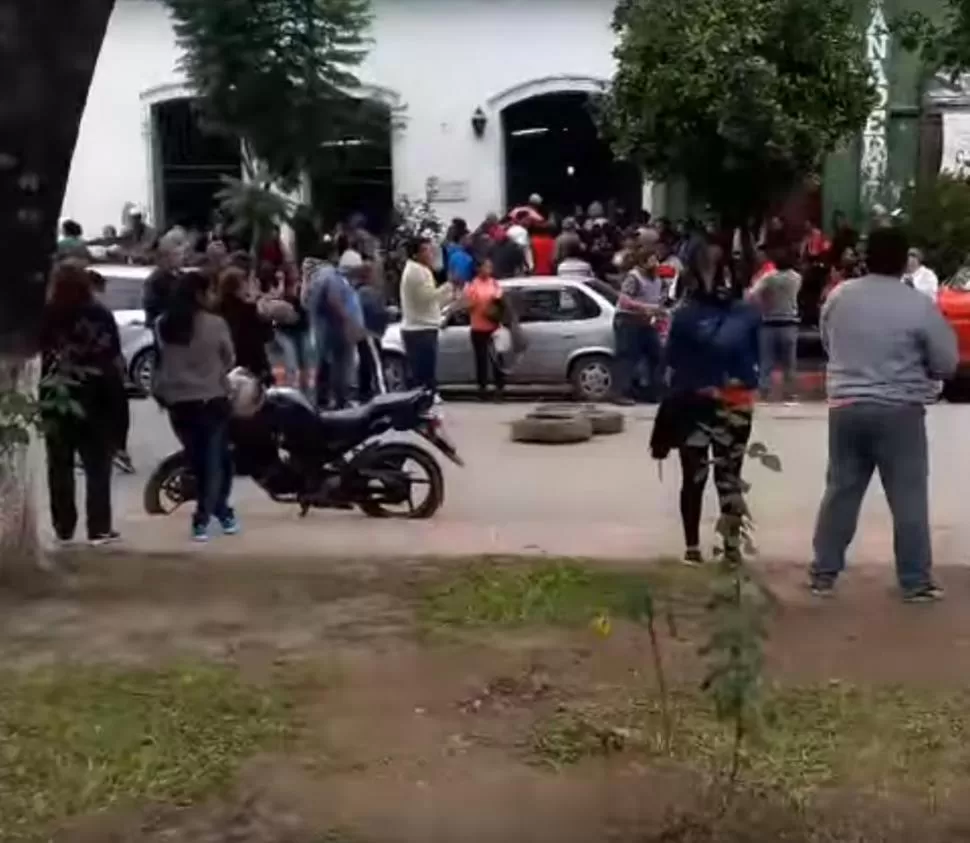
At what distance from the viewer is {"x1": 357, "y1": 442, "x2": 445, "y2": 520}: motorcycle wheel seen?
10.9 meters

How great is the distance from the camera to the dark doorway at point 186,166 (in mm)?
29312

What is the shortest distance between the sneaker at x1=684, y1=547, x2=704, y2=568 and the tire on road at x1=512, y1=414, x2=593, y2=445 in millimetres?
4860

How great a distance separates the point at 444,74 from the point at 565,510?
18119mm

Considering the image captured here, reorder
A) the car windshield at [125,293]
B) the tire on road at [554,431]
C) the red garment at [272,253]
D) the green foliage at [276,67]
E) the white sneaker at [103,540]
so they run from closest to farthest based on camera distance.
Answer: the white sneaker at [103,540] < the tire on road at [554,431] < the car windshield at [125,293] < the red garment at [272,253] < the green foliage at [276,67]

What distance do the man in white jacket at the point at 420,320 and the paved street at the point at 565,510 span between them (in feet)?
4.96

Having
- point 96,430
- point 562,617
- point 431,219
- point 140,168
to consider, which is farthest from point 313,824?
point 140,168

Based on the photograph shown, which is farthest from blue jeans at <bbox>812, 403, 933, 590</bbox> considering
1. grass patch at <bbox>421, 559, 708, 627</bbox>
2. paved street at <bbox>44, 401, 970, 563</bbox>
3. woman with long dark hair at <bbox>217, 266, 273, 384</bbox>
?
woman with long dark hair at <bbox>217, 266, 273, 384</bbox>

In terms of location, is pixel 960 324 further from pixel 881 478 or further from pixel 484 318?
pixel 881 478

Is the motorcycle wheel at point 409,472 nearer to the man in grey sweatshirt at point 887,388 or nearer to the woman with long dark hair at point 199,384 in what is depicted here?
the woman with long dark hair at point 199,384

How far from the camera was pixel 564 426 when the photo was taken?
14.2 meters

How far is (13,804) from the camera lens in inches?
221

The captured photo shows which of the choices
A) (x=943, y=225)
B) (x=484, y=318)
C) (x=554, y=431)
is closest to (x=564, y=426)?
(x=554, y=431)

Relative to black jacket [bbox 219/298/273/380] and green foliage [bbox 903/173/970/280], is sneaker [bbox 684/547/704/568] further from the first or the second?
green foliage [bbox 903/173/970/280]

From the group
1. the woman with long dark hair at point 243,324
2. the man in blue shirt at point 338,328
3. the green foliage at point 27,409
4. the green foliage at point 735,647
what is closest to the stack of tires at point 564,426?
the man in blue shirt at point 338,328
